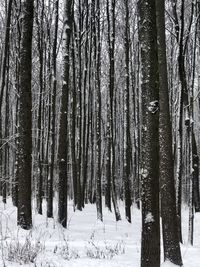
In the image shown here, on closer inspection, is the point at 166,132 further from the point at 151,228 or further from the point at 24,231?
the point at 24,231

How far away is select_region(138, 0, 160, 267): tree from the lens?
4.20 metres

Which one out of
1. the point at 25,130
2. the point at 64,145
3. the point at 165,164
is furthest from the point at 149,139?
the point at 64,145

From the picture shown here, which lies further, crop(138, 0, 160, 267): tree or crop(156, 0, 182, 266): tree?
crop(156, 0, 182, 266): tree

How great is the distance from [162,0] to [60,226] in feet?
18.9

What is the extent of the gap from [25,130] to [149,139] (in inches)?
165

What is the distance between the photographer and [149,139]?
170 inches

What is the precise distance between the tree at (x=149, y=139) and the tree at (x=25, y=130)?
4.05m

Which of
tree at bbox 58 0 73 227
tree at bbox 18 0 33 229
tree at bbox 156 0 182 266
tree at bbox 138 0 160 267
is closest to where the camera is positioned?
tree at bbox 138 0 160 267

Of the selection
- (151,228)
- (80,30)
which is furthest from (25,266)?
(80,30)

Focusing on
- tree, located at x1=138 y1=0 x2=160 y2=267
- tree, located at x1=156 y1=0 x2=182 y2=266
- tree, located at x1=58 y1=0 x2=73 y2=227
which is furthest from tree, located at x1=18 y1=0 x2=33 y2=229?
tree, located at x1=138 y1=0 x2=160 y2=267

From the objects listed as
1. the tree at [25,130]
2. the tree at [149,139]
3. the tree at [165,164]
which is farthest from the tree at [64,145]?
the tree at [149,139]

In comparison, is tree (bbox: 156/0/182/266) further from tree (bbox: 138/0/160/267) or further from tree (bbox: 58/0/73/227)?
tree (bbox: 58/0/73/227)

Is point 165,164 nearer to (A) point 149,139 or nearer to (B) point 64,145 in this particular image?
(A) point 149,139

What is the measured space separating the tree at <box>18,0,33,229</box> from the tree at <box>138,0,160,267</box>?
4.05m
